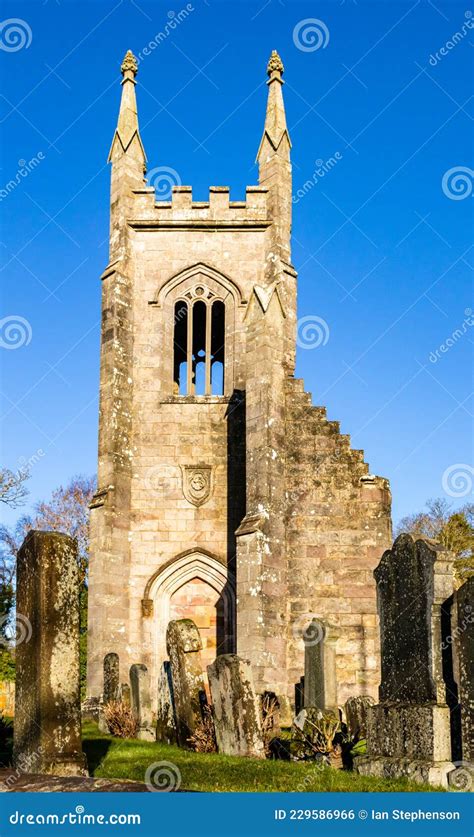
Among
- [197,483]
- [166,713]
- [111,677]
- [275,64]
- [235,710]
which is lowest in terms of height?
[166,713]

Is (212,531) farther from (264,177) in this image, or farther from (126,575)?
(264,177)

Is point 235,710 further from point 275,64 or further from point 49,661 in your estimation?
point 275,64

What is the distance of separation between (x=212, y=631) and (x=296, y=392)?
17.9 ft

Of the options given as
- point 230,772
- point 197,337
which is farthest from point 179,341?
point 230,772

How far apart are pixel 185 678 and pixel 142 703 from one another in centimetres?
177

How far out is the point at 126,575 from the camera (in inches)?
811

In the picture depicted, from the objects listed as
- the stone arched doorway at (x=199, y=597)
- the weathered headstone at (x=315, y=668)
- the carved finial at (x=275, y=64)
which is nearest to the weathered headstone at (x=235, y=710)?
the weathered headstone at (x=315, y=668)

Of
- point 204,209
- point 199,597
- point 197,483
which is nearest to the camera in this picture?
point 199,597

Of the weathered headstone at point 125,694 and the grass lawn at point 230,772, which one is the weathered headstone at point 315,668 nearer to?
the grass lawn at point 230,772

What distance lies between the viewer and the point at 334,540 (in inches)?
771

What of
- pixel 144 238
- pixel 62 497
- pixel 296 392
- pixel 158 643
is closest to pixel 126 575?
pixel 158 643

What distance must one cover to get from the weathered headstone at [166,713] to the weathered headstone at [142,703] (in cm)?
45

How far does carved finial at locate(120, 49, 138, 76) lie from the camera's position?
78.2 ft

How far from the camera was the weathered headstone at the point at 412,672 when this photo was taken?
8969 millimetres
